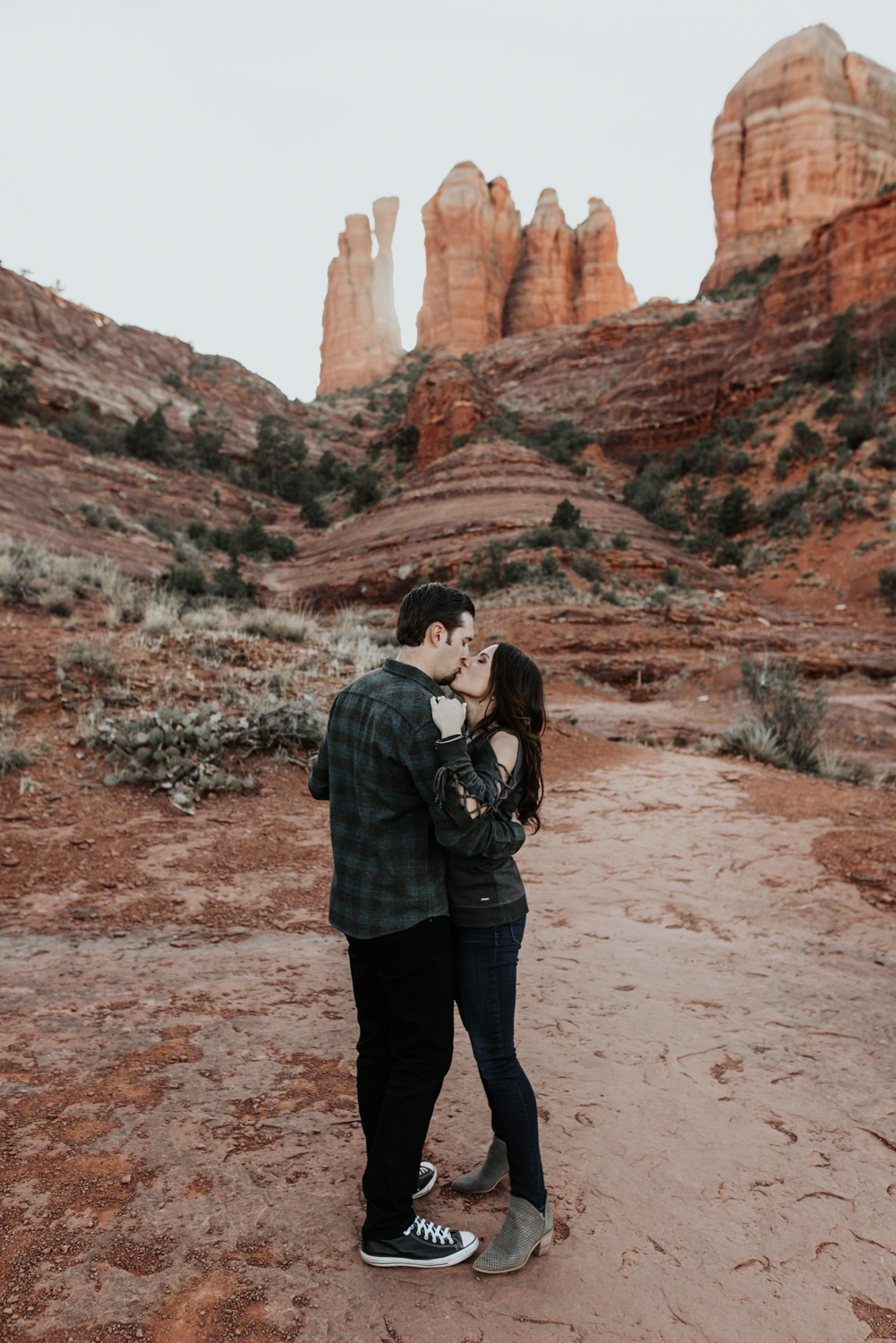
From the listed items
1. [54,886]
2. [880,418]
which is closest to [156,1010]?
[54,886]

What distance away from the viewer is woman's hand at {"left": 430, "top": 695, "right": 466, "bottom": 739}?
1.84m

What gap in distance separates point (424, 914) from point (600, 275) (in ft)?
234

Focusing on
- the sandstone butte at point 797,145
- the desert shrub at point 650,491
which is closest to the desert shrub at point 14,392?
the desert shrub at point 650,491

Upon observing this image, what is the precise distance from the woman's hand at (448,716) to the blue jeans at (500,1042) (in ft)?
1.96

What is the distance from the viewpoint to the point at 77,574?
11859 millimetres

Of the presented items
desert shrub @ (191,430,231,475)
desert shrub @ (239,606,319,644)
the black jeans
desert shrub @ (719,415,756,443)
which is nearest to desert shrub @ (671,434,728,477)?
desert shrub @ (719,415,756,443)

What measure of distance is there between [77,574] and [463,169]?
65794 millimetres

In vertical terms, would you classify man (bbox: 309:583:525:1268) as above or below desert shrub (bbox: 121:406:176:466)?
below

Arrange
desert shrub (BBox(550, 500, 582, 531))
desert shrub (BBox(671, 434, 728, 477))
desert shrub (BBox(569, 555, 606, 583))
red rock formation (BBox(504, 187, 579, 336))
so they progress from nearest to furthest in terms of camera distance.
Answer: desert shrub (BBox(569, 555, 606, 583)), desert shrub (BBox(550, 500, 582, 531)), desert shrub (BBox(671, 434, 728, 477)), red rock formation (BBox(504, 187, 579, 336))

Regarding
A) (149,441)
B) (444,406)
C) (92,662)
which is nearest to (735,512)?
(444,406)

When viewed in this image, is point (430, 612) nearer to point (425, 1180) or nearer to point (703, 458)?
point (425, 1180)

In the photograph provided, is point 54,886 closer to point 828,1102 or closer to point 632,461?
point 828,1102

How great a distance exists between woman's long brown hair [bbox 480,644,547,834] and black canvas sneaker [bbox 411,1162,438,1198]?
1203 mm

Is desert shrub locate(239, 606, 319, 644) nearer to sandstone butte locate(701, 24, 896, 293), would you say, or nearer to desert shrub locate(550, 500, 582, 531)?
desert shrub locate(550, 500, 582, 531)
